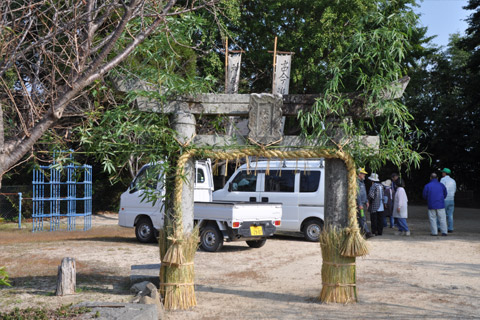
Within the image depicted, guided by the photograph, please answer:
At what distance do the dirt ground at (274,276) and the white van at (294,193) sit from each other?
1.82 ft

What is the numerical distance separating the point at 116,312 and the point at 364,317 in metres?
2.90

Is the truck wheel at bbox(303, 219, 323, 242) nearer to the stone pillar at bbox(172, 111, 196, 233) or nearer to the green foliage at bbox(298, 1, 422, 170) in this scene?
the green foliage at bbox(298, 1, 422, 170)

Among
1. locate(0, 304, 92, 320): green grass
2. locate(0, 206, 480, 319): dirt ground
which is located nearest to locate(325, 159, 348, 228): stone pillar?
locate(0, 206, 480, 319): dirt ground

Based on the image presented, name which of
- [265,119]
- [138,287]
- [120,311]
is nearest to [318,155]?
[265,119]

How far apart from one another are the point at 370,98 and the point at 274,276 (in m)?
3.82

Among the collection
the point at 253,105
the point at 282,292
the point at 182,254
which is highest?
the point at 253,105

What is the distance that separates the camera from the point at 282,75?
698 centimetres

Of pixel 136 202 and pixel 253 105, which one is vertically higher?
pixel 253 105

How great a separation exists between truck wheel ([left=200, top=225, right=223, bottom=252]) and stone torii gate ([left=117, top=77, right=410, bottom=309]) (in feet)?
14.6

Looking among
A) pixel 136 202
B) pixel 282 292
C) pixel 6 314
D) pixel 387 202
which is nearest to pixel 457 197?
pixel 387 202

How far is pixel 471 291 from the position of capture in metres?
7.27

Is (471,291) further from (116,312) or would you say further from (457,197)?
(457,197)

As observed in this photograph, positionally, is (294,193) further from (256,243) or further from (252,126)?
(252,126)

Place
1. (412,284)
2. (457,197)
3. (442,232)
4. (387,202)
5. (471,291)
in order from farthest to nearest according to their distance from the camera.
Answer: (457,197) → (387,202) → (442,232) → (412,284) → (471,291)
